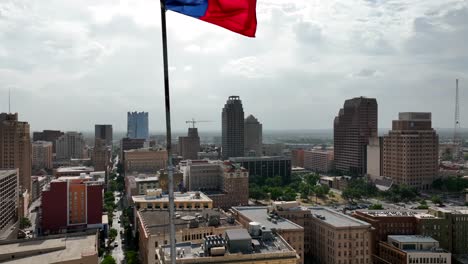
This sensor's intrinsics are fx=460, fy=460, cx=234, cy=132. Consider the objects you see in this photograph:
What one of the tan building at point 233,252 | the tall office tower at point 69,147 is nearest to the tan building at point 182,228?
the tan building at point 233,252

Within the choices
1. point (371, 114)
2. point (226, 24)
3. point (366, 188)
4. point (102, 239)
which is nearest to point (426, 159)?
point (366, 188)

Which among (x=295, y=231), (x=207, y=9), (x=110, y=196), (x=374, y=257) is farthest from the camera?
(x=110, y=196)

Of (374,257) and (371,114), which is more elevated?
(371,114)

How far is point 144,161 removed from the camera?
113875 millimetres

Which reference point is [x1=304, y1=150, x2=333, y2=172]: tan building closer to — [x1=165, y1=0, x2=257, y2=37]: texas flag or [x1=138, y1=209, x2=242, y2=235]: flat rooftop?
[x1=138, y1=209, x2=242, y2=235]: flat rooftop

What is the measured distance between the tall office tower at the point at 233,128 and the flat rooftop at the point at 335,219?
260 feet

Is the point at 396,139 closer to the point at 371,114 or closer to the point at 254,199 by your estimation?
the point at 371,114

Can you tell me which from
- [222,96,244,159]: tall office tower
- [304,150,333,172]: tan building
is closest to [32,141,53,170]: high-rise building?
[222,96,244,159]: tall office tower

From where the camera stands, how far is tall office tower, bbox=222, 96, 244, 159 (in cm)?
13462

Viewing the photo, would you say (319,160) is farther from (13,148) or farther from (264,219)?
Result: (264,219)

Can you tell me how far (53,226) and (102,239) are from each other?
A: 633 centimetres

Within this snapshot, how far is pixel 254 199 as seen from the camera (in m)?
89.4

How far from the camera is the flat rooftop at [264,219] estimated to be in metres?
46.9

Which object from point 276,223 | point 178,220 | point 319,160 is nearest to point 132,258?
point 178,220
